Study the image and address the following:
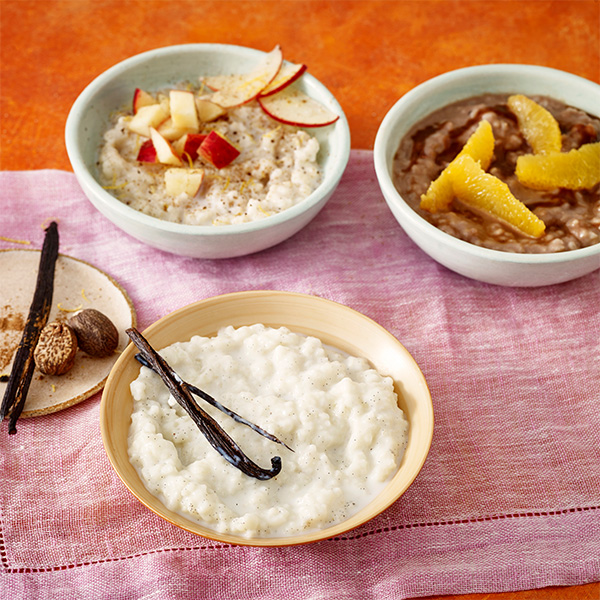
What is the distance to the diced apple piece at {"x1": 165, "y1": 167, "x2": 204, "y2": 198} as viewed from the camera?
8.66 feet

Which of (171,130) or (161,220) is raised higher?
(171,130)

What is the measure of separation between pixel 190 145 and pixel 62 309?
0.75m

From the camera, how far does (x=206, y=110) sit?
9.35 feet

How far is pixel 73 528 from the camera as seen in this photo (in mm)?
2043

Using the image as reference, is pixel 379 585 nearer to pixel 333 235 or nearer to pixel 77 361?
pixel 77 361

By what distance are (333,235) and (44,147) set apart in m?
1.26

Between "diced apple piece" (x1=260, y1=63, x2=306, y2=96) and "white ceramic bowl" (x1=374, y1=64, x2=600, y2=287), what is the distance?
1.45 ft

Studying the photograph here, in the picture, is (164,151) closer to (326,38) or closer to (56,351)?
(56,351)

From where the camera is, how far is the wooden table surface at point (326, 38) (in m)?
3.32

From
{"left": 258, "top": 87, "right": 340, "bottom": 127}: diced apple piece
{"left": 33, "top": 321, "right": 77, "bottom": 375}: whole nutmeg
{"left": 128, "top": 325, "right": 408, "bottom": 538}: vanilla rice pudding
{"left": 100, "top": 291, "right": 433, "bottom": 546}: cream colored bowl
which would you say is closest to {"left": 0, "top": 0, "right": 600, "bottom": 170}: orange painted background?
{"left": 258, "top": 87, "right": 340, "bottom": 127}: diced apple piece

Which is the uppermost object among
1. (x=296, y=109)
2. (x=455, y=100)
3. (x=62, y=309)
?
(x=455, y=100)

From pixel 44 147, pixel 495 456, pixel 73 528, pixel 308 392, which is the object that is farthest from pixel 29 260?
pixel 495 456

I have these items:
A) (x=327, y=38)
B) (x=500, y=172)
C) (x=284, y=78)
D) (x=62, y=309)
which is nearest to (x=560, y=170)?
(x=500, y=172)

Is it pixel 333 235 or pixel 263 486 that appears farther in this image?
pixel 333 235
